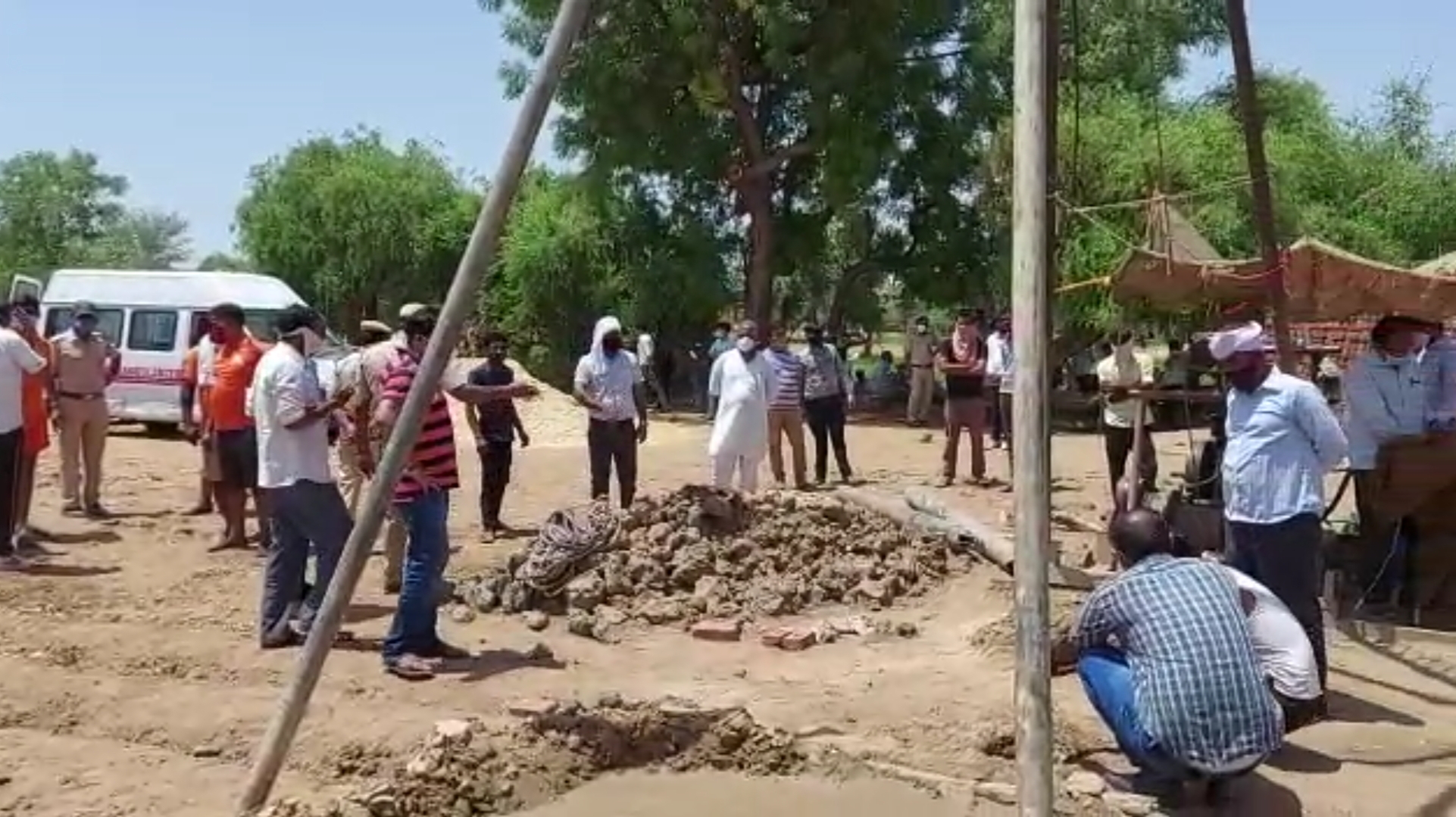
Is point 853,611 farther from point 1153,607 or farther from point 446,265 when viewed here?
point 446,265

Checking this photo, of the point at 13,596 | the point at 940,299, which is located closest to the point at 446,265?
the point at 940,299

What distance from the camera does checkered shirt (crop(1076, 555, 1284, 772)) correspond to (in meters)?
4.87

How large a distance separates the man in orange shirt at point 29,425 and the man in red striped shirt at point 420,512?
154 inches

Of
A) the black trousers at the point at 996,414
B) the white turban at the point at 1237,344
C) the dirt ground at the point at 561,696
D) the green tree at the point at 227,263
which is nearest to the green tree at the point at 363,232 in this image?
the green tree at the point at 227,263

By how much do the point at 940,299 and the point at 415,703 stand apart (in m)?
21.3

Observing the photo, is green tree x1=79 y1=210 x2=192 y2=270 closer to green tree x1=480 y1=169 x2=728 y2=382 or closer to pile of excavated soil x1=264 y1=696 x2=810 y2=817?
green tree x1=480 y1=169 x2=728 y2=382

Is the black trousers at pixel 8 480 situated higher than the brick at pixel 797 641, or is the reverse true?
the black trousers at pixel 8 480

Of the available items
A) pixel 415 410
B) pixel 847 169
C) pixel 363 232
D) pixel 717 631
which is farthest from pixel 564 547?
A: pixel 363 232

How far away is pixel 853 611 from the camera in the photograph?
8.88m

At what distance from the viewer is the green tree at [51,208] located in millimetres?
51812

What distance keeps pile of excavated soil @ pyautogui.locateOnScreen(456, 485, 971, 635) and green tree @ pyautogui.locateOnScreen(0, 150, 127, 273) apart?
A: 151 ft

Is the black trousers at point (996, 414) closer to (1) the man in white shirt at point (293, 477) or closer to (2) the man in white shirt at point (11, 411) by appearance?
(1) the man in white shirt at point (293, 477)

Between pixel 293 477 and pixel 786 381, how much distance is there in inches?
256

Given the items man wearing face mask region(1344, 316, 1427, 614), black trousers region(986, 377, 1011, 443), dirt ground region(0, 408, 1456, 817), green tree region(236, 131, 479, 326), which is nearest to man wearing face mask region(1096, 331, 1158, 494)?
black trousers region(986, 377, 1011, 443)
